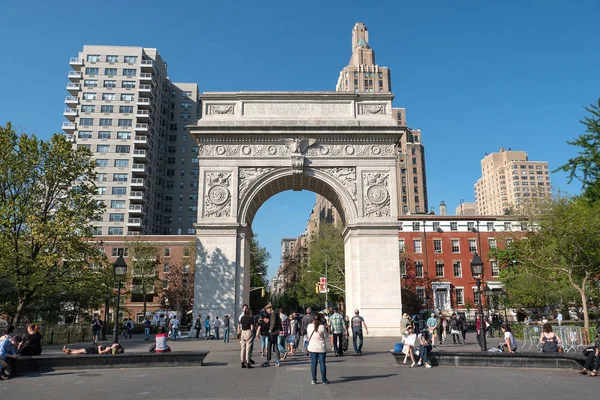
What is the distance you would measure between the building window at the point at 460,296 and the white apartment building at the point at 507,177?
116 metres

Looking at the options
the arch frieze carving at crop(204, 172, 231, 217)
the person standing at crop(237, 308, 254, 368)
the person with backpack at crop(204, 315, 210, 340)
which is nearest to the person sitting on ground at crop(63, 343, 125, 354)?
the person standing at crop(237, 308, 254, 368)

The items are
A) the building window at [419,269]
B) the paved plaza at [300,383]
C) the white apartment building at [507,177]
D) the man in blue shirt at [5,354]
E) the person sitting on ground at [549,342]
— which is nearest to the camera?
the paved plaza at [300,383]

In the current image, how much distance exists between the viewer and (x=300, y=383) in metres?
11.2

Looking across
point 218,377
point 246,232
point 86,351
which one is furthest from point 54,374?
point 246,232

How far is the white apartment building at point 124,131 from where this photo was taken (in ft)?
217

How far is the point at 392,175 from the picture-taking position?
29.0 m

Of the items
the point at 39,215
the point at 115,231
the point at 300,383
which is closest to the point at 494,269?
the point at 39,215

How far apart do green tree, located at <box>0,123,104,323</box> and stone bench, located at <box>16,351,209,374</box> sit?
35.0ft

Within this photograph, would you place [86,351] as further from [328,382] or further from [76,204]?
[76,204]

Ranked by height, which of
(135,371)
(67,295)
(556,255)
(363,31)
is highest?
(363,31)

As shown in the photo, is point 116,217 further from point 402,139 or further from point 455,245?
point 402,139

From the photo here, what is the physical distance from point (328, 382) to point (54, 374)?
26.5 feet

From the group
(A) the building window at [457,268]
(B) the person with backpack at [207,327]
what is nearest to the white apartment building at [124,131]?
(B) the person with backpack at [207,327]

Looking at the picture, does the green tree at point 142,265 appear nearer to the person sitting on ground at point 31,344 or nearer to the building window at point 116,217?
the building window at point 116,217
